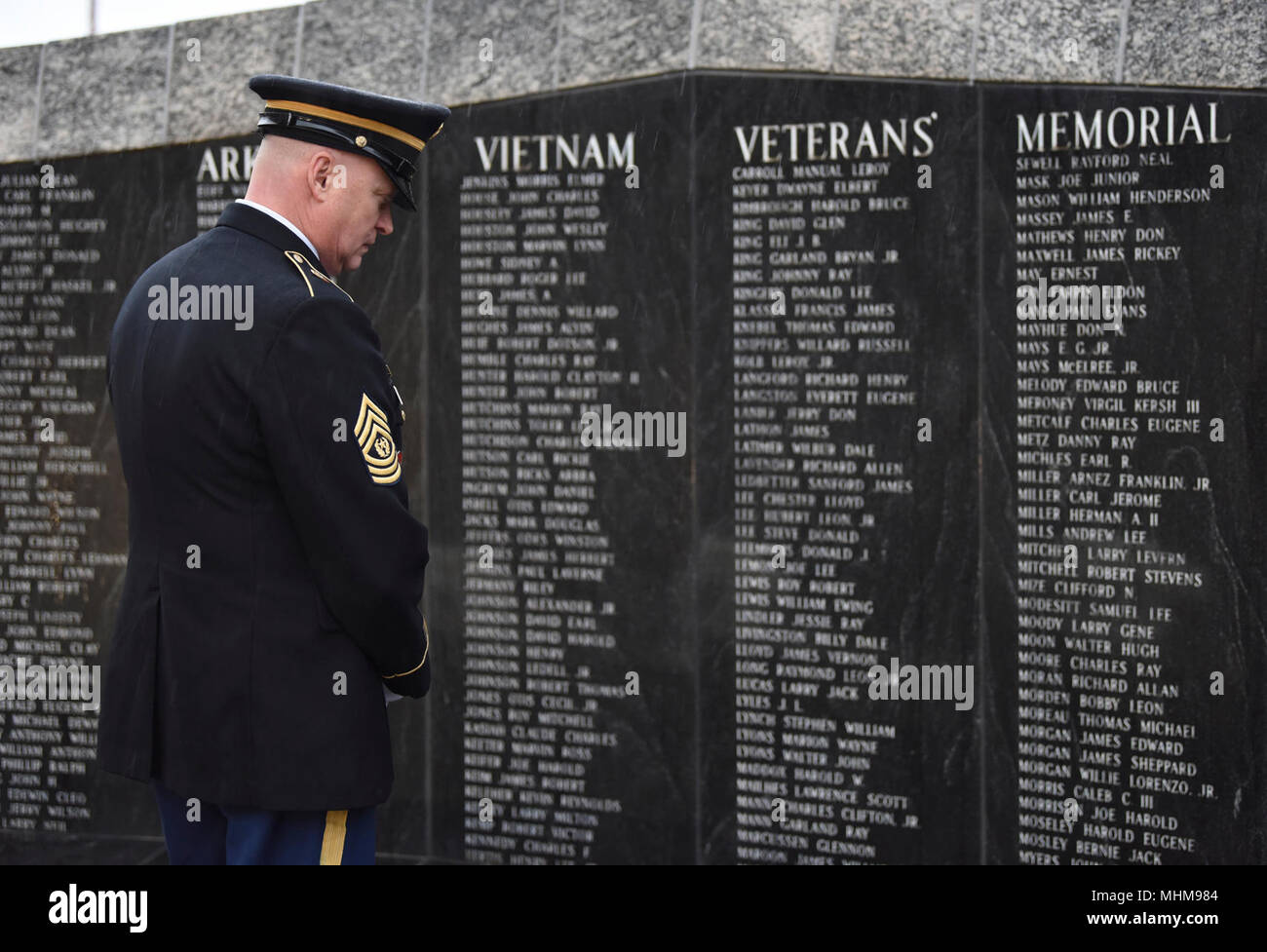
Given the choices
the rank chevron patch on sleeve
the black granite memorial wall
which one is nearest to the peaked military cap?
the rank chevron patch on sleeve

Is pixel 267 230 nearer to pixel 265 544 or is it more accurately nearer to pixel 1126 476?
pixel 265 544

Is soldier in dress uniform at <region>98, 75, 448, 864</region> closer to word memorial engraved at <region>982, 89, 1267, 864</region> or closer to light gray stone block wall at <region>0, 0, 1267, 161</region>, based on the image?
light gray stone block wall at <region>0, 0, 1267, 161</region>

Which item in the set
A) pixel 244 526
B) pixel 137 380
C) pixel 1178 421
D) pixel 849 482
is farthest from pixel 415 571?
pixel 1178 421

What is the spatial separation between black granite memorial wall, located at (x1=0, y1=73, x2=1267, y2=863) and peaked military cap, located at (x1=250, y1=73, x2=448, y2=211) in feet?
7.99

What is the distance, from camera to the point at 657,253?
564 cm

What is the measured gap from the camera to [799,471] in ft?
18.0

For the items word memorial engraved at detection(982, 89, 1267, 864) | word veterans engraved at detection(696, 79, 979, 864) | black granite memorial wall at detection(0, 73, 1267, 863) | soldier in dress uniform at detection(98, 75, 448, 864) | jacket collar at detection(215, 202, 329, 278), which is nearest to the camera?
soldier in dress uniform at detection(98, 75, 448, 864)

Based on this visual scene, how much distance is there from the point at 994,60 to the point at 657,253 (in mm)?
1490

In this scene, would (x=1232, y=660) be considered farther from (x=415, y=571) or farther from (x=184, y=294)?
(x=184, y=294)

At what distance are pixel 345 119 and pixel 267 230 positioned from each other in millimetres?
327

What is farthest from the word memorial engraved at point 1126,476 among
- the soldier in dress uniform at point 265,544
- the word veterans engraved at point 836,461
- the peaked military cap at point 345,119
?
the soldier in dress uniform at point 265,544

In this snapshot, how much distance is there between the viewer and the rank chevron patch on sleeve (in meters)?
2.91

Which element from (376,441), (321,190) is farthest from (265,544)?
(321,190)

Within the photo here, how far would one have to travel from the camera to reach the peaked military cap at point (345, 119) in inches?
126
